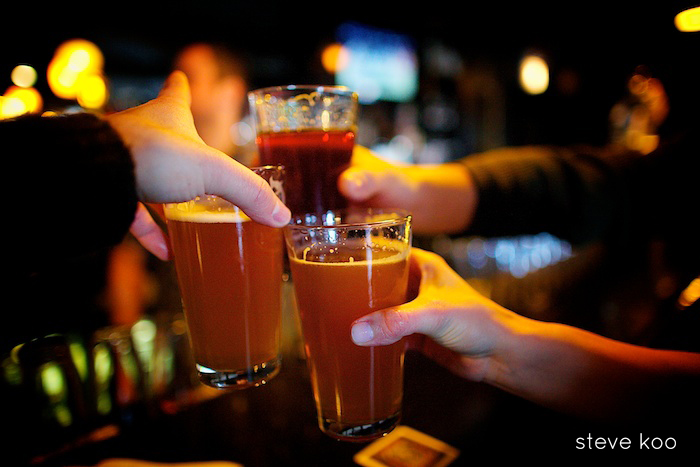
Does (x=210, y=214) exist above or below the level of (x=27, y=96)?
below

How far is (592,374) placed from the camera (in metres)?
1.08

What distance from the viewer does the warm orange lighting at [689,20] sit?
2.03m

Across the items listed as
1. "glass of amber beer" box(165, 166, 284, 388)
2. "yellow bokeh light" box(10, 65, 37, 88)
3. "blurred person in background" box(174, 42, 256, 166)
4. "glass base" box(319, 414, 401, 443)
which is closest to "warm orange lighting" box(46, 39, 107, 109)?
"yellow bokeh light" box(10, 65, 37, 88)

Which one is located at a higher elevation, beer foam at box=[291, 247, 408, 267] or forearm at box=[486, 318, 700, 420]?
beer foam at box=[291, 247, 408, 267]

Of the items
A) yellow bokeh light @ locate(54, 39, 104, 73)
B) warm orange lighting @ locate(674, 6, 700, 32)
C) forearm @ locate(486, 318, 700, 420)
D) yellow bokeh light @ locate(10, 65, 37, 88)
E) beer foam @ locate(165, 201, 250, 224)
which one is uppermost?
yellow bokeh light @ locate(54, 39, 104, 73)

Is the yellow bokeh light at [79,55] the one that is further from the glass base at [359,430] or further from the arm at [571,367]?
the glass base at [359,430]

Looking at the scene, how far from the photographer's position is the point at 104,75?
4.32m

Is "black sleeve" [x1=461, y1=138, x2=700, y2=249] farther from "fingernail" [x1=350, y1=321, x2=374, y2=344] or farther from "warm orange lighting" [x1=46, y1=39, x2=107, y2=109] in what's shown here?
"warm orange lighting" [x1=46, y1=39, x2=107, y2=109]

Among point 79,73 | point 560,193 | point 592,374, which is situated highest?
point 79,73

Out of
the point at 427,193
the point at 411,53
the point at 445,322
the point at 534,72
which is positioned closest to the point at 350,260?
the point at 445,322

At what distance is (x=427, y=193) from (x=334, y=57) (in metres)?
3.71

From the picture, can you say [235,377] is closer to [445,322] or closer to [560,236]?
[445,322]

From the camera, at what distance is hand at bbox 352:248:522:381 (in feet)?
2.60

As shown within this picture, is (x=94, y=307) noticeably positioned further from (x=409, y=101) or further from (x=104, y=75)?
(x=409, y=101)
